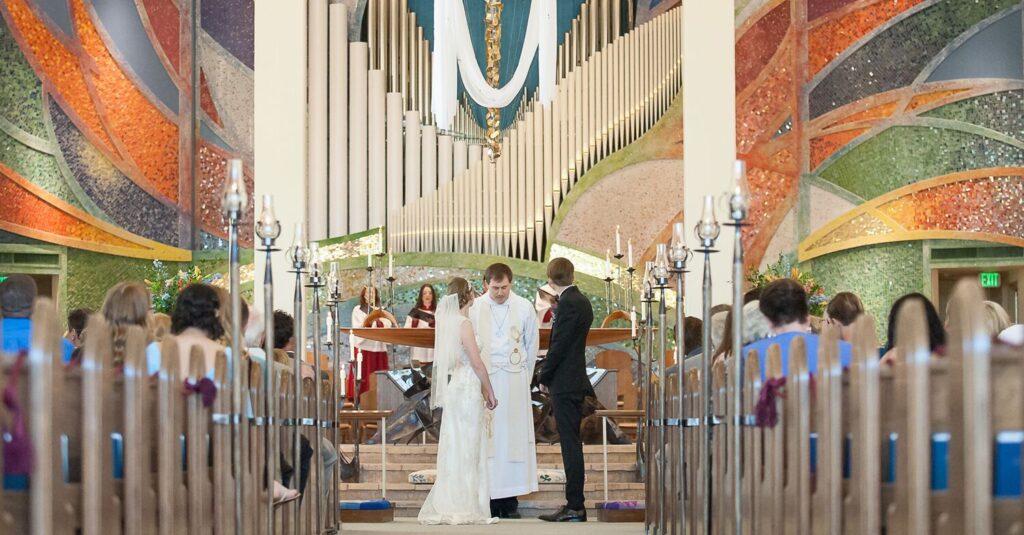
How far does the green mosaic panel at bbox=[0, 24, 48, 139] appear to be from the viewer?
1338 cm

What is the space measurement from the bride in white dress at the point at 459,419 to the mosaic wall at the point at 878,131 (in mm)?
6226

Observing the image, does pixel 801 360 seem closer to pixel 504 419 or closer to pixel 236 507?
pixel 236 507

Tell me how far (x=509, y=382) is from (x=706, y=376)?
10.5ft

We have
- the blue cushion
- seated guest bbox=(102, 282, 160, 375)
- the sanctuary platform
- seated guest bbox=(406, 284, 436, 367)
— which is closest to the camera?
seated guest bbox=(102, 282, 160, 375)

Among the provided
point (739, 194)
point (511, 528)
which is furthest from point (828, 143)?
point (739, 194)

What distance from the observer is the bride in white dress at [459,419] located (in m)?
8.60

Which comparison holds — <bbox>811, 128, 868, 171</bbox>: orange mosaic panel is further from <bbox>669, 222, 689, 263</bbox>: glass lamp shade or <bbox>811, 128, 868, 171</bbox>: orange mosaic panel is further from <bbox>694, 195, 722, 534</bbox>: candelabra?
<bbox>694, 195, 722, 534</bbox>: candelabra

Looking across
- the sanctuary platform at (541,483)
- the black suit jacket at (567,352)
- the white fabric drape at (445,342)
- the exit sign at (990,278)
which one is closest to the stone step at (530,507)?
the sanctuary platform at (541,483)

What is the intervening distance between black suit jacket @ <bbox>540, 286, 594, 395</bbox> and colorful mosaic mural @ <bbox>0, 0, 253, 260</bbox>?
655 cm

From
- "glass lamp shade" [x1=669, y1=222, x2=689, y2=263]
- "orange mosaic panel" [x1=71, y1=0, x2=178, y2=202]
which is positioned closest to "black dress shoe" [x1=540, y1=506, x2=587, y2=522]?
"glass lamp shade" [x1=669, y1=222, x2=689, y2=263]

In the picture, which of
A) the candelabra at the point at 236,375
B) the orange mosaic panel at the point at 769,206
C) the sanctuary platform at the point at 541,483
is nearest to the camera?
the candelabra at the point at 236,375

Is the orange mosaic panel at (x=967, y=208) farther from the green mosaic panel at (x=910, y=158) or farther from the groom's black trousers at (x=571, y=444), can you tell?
the groom's black trousers at (x=571, y=444)

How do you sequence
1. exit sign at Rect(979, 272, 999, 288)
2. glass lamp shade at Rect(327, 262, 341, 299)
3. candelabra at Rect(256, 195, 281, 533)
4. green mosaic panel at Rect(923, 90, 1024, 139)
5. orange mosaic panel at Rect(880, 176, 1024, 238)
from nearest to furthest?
1. candelabra at Rect(256, 195, 281, 533)
2. glass lamp shade at Rect(327, 262, 341, 299)
3. orange mosaic panel at Rect(880, 176, 1024, 238)
4. green mosaic panel at Rect(923, 90, 1024, 139)
5. exit sign at Rect(979, 272, 999, 288)

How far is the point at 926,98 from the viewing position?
1370cm
